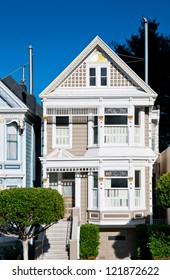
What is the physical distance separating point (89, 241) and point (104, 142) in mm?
4670

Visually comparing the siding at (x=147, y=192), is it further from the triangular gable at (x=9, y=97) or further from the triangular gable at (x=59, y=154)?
the triangular gable at (x=9, y=97)

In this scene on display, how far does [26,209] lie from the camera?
23.9 metres

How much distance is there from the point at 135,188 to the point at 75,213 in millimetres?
3030

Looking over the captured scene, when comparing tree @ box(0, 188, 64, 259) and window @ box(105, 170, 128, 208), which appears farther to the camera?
window @ box(105, 170, 128, 208)

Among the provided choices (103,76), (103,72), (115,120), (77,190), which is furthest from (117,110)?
(77,190)

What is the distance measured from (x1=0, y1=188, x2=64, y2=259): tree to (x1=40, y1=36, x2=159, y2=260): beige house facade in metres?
3.96

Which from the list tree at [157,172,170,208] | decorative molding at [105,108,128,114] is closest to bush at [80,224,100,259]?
decorative molding at [105,108,128,114]

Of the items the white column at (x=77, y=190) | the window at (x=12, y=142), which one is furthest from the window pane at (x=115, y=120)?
the window at (x=12, y=142)

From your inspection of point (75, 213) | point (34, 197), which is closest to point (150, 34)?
point (75, 213)

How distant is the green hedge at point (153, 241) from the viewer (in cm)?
2428

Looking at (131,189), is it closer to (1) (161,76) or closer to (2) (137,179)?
(2) (137,179)

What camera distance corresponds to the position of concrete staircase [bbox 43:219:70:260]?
2669 centimetres

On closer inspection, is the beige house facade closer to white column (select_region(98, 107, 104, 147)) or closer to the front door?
white column (select_region(98, 107, 104, 147))

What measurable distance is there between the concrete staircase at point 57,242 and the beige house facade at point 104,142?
0.85 metres
